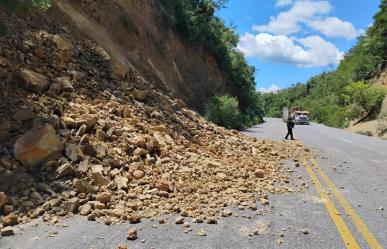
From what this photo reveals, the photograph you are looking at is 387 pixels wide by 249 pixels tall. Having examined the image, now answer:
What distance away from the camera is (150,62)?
19.2 m

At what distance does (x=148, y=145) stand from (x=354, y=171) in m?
5.15

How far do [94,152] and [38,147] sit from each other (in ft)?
3.18

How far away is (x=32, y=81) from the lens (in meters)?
8.77

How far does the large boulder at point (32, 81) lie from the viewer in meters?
8.62

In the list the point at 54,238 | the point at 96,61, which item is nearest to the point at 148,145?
the point at 54,238

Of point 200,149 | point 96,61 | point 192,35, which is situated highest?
point 192,35

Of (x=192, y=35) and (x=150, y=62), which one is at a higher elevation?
(x=192, y=35)

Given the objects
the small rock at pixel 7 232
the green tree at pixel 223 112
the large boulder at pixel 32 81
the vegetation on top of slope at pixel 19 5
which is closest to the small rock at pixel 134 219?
the small rock at pixel 7 232

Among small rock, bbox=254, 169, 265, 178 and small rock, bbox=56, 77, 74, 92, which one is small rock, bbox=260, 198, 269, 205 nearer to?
small rock, bbox=254, 169, 265, 178

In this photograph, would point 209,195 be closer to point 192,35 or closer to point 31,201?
point 31,201

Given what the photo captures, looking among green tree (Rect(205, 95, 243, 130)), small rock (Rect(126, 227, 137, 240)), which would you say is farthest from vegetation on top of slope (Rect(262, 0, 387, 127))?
small rock (Rect(126, 227, 137, 240))

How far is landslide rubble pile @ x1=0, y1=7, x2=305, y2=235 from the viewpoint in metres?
6.38

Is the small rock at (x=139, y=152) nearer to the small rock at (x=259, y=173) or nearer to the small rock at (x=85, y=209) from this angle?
the small rock at (x=85, y=209)

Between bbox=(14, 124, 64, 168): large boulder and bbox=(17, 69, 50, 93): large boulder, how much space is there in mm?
1628
